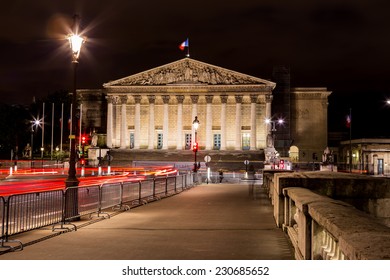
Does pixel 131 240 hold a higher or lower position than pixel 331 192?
lower

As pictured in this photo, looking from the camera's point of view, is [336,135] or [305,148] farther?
[336,135]

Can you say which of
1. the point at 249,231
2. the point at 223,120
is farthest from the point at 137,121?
the point at 249,231

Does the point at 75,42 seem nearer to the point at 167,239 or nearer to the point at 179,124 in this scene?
the point at 167,239

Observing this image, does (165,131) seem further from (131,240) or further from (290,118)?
(131,240)

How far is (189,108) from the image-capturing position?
8294 cm

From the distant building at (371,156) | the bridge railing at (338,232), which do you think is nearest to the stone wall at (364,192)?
the bridge railing at (338,232)

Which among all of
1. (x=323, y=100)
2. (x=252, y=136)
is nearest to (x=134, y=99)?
(x=252, y=136)

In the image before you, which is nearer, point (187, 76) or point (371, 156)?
point (371, 156)

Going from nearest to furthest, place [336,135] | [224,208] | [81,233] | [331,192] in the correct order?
[331,192] → [81,233] → [224,208] → [336,135]

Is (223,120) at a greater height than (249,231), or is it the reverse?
(223,120)

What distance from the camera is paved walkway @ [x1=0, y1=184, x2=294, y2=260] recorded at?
31.6 ft

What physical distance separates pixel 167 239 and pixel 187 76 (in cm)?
6894

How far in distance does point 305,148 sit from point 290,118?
6.14 m

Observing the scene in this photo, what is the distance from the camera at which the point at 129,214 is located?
17375mm
